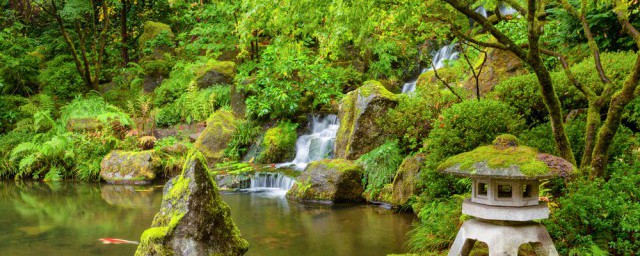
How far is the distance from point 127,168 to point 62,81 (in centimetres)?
870

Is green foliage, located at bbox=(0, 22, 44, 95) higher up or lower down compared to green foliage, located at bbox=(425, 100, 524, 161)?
higher up

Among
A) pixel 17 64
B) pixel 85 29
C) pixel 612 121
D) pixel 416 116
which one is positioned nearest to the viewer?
pixel 612 121

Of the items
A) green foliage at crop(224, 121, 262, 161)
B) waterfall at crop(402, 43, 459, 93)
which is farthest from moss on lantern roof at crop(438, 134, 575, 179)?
green foliage at crop(224, 121, 262, 161)

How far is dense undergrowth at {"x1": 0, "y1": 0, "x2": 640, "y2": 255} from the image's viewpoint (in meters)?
6.30

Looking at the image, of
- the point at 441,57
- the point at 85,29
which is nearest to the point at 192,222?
the point at 441,57

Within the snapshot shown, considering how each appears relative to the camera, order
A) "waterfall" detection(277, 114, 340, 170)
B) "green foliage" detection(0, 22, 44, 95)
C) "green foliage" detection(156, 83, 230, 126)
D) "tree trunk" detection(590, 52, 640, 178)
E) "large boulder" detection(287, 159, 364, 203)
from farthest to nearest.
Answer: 1. "green foliage" detection(0, 22, 44, 95)
2. "green foliage" detection(156, 83, 230, 126)
3. "waterfall" detection(277, 114, 340, 170)
4. "large boulder" detection(287, 159, 364, 203)
5. "tree trunk" detection(590, 52, 640, 178)

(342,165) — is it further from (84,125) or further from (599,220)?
(84,125)

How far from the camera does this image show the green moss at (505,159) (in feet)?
15.2

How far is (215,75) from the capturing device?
766 inches

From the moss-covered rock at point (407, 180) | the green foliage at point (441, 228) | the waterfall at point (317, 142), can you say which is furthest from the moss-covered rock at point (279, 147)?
the green foliage at point (441, 228)

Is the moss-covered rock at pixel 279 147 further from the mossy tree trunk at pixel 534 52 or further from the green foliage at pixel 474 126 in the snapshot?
the mossy tree trunk at pixel 534 52

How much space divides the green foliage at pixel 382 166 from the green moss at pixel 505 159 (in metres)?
5.98

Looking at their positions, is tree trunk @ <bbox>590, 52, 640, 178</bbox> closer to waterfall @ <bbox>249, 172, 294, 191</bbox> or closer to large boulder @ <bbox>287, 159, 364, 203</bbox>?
large boulder @ <bbox>287, 159, 364, 203</bbox>

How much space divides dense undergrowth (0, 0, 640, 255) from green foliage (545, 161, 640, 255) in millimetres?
14
